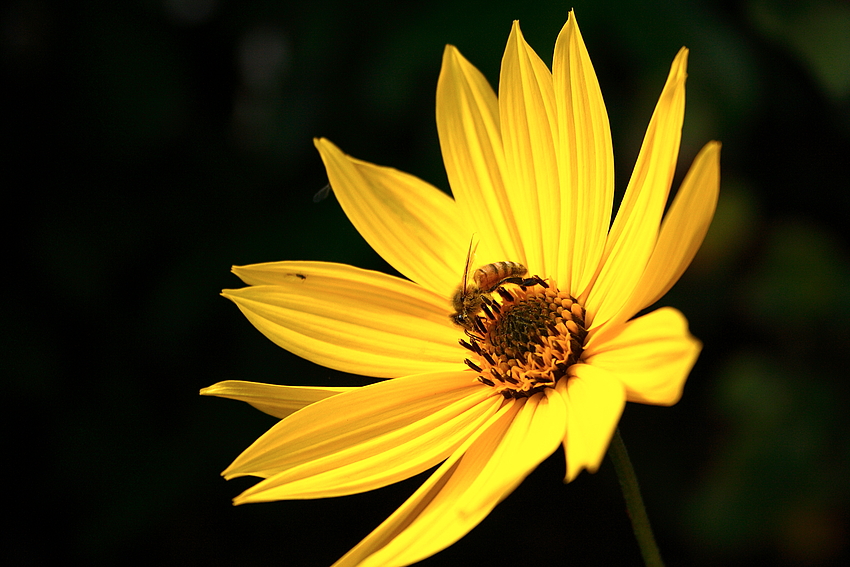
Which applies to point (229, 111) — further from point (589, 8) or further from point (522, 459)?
point (522, 459)

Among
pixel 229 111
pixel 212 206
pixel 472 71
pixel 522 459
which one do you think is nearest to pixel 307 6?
pixel 229 111

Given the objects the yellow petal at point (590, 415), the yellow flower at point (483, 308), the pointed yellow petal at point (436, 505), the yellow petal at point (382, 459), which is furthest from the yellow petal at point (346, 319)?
the yellow petal at point (590, 415)

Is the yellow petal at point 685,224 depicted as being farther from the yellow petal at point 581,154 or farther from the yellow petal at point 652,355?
the yellow petal at point 581,154

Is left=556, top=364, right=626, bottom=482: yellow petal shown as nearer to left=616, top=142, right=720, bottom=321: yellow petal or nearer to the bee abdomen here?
left=616, top=142, right=720, bottom=321: yellow petal

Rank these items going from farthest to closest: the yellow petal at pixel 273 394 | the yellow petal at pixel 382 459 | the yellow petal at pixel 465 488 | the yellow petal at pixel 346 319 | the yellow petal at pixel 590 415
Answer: the yellow petal at pixel 346 319, the yellow petal at pixel 273 394, the yellow petal at pixel 382 459, the yellow petal at pixel 465 488, the yellow petal at pixel 590 415

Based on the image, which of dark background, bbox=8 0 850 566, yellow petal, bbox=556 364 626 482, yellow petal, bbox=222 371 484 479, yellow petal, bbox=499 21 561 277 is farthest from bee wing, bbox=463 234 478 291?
dark background, bbox=8 0 850 566

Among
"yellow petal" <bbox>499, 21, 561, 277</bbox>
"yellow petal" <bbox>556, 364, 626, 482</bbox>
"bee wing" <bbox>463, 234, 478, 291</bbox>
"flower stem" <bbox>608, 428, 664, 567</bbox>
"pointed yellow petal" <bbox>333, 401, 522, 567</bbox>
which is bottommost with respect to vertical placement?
"flower stem" <bbox>608, 428, 664, 567</bbox>
